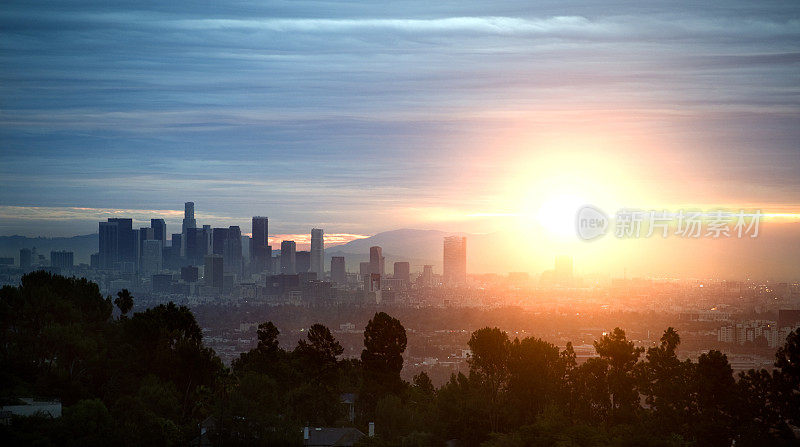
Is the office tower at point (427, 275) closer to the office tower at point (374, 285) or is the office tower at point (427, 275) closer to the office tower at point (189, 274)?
the office tower at point (374, 285)

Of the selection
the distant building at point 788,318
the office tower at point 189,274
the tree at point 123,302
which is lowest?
the distant building at point 788,318

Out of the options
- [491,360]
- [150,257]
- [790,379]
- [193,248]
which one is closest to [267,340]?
[491,360]

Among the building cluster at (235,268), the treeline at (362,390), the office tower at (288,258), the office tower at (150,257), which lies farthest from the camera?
the office tower at (288,258)

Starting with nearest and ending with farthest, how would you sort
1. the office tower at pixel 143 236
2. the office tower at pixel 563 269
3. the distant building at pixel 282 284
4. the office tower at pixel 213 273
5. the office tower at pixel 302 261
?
the office tower at pixel 563 269, the distant building at pixel 282 284, the office tower at pixel 143 236, the office tower at pixel 213 273, the office tower at pixel 302 261

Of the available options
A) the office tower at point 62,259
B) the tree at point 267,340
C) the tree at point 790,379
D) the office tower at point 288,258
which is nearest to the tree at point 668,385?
the tree at point 790,379

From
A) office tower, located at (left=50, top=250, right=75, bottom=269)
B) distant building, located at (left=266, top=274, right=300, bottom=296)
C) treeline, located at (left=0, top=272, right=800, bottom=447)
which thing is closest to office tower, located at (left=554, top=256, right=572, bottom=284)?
distant building, located at (left=266, top=274, right=300, bottom=296)

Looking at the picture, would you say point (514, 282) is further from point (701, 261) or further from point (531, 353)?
point (531, 353)
